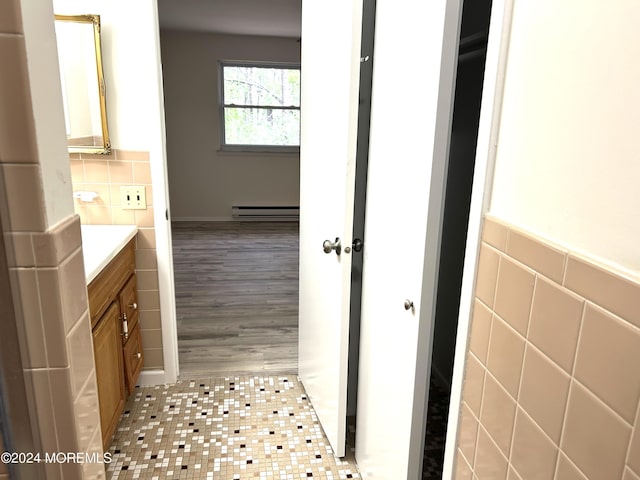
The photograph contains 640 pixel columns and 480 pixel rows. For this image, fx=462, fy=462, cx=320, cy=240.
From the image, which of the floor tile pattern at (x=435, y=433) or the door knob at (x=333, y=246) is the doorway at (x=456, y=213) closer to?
the floor tile pattern at (x=435, y=433)

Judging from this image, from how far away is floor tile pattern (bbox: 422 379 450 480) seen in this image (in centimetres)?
188

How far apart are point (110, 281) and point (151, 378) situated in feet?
Result: 2.81

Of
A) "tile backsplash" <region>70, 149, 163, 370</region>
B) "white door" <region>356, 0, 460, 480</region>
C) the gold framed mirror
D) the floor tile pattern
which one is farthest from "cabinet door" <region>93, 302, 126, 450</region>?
the floor tile pattern

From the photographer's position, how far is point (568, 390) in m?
0.72

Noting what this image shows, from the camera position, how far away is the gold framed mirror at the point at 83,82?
82.0 inches

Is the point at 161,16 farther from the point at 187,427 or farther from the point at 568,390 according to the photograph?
the point at 568,390

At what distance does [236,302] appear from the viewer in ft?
12.0

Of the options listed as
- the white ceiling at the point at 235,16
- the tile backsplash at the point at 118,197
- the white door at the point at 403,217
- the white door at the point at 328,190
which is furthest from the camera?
the white ceiling at the point at 235,16

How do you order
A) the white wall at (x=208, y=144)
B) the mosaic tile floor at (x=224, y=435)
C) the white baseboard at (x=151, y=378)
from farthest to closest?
the white wall at (x=208, y=144), the white baseboard at (x=151, y=378), the mosaic tile floor at (x=224, y=435)

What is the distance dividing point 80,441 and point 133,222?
5.58 feet

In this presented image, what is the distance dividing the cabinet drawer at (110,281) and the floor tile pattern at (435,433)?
1.42m

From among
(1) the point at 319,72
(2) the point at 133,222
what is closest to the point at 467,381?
(1) the point at 319,72

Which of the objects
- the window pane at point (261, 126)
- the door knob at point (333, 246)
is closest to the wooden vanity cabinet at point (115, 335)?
the door knob at point (333, 246)

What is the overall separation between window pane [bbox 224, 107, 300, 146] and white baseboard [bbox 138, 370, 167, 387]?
460 cm
